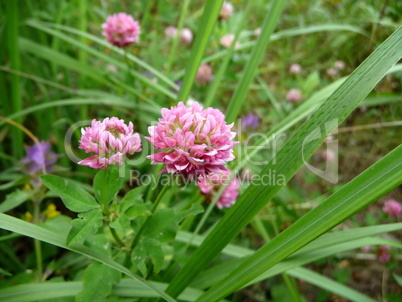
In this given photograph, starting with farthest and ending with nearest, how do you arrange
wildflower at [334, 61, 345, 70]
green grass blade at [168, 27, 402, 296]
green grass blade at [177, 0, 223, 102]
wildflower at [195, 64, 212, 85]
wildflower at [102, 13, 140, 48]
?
wildflower at [334, 61, 345, 70]
wildflower at [195, 64, 212, 85]
wildflower at [102, 13, 140, 48]
green grass blade at [177, 0, 223, 102]
green grass blade at [168, 27, 402, 296]

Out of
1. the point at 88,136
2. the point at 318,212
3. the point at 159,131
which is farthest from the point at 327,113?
the point at 88,136

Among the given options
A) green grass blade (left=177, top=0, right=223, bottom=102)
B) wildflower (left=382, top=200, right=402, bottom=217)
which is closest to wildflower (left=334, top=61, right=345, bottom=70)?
wildflower (left=382, top=200, right=402, bottom=217)

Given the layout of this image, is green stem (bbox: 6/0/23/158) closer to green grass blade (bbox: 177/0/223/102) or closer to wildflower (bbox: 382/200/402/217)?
green grass blade (bbox: 177/0/223/102)

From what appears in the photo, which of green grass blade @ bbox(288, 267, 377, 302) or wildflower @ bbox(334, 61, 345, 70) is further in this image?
wildflower @ bbox(334, 61, 345, 70)

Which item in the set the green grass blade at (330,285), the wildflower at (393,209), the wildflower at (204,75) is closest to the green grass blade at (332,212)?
Result: the green grass blade at (330,285)

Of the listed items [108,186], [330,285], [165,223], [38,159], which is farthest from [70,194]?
[330,285]

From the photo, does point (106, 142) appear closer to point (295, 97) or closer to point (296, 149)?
point (296, 149)
